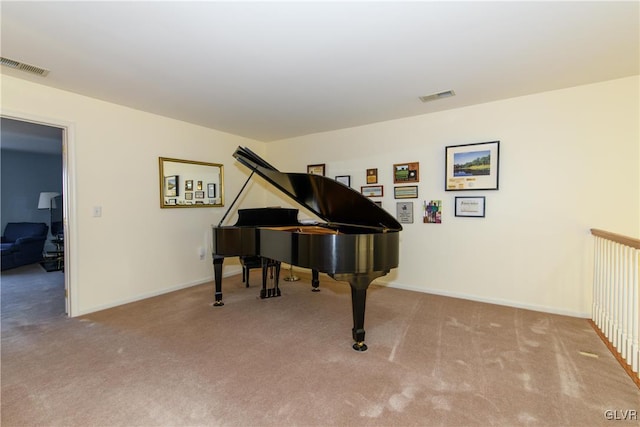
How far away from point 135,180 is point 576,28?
4516 mm

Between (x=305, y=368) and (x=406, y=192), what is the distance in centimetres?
274

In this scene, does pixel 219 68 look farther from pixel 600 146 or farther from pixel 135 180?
pixel 600 146

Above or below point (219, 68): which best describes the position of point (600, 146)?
below

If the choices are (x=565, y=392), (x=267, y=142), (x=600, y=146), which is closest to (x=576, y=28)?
(x=600, y=146)

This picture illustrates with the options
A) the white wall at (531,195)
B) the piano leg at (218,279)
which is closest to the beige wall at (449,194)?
the white wall at (531,195)

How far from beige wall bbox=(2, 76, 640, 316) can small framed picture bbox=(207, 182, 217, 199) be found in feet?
1.20

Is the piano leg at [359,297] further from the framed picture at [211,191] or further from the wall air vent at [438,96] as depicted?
the framed picture at [211,191]

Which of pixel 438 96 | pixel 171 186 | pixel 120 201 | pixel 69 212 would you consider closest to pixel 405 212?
pixel 438 96

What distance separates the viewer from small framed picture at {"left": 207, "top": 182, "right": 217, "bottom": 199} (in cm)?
448

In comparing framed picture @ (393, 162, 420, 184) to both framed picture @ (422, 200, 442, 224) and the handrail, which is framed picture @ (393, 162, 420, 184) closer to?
framed picture @ (422, 200, 442, 224)

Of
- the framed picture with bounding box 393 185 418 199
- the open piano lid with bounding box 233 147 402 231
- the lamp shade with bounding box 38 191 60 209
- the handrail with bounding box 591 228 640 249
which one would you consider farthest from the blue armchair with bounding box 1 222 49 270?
the handrail with bounding box 591 228 640 249

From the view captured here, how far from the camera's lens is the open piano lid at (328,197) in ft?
8.66

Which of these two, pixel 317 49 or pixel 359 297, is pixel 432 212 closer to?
pixel 359 297

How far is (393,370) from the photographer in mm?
2064
